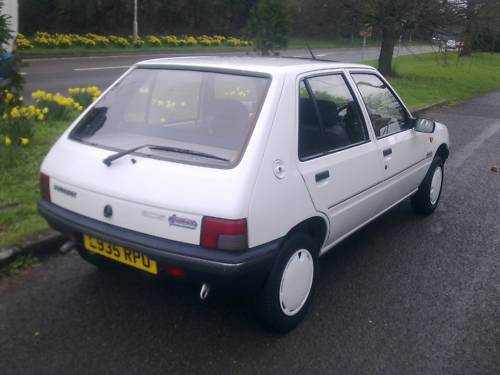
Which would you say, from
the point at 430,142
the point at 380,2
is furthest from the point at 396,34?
the point at 430,142

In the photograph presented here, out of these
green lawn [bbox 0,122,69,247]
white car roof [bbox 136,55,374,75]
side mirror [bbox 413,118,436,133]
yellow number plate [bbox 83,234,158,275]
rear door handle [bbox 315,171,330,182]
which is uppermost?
white car roof [bbox 136,55,374,75]

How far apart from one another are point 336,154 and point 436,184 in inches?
103

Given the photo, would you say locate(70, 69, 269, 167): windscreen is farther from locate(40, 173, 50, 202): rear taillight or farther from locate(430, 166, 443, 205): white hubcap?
locate(430, 166, 443, 205): white hubcap

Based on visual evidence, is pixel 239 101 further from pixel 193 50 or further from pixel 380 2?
pixel 193 50

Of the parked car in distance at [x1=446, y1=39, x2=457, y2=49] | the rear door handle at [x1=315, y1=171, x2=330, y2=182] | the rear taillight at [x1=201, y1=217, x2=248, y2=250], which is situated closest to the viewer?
the rear taillight at [x1=201, y1=217, x2=248, y2=250]

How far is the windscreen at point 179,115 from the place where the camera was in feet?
10.9

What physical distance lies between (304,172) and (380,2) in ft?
54.8

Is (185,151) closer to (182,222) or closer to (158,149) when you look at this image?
(158,149)

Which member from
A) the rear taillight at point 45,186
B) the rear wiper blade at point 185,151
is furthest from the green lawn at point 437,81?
the rear taillight at point 45,186

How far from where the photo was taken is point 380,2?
1850 cm

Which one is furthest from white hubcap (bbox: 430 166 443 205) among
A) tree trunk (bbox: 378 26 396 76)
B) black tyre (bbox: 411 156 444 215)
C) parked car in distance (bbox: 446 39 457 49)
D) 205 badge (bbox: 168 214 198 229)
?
tree trunk (bbox: 378 26 396 76)

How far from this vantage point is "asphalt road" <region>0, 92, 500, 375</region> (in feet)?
10.6

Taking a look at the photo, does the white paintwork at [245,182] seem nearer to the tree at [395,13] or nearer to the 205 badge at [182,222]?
the 205 badge at [182,222]

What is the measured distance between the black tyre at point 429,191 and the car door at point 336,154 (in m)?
1.49
